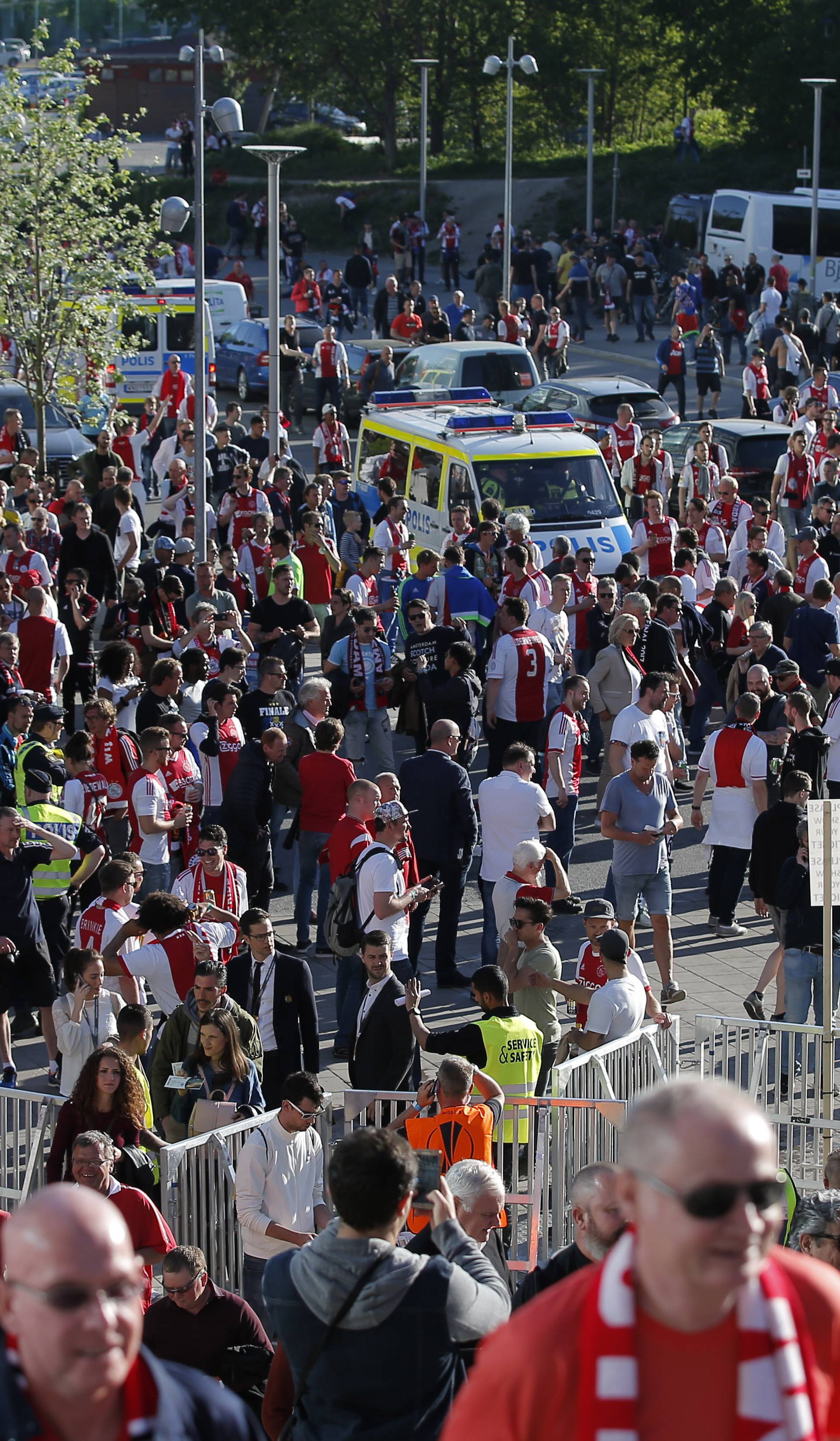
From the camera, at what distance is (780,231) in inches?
1692

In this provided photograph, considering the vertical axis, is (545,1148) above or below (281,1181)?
below

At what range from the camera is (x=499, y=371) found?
26.9m

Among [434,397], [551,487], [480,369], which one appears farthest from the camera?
[480,369]

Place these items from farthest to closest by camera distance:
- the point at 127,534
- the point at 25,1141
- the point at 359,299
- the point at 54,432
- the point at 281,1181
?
the point at 359,299
the point at 54,432
the point at 127,534
the point at 25,1141
the point at 281,1181

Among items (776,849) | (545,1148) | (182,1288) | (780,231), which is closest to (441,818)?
(776,849)

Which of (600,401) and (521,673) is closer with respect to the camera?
(521,673)

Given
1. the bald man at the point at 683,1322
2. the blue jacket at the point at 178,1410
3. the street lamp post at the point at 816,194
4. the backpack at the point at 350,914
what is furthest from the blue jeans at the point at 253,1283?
the street lamp post at the point at 816,194

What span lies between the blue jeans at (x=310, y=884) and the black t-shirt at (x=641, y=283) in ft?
105

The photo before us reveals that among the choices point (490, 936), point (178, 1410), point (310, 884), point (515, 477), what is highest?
point (178, 1410)

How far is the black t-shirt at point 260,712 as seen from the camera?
12750 mm

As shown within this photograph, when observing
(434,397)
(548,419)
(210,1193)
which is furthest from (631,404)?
(210,1193)

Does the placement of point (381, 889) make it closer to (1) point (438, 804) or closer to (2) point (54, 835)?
(1) point (438, 804)

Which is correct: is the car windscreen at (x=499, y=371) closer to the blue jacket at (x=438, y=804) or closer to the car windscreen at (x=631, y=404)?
the car windscreen at (x=631, y=404)

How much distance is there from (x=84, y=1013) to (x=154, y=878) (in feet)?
7.87
